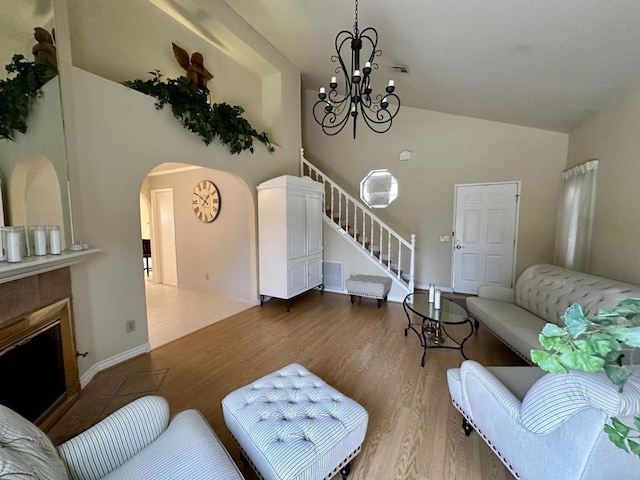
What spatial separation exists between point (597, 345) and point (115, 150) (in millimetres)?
3354

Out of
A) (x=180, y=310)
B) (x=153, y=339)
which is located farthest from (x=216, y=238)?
(x=153, y=339)

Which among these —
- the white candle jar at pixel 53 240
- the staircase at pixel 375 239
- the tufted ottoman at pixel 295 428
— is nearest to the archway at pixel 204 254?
the staircase at pixel 375 239

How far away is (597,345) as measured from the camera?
1.87 feet

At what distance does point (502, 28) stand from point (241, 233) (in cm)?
415

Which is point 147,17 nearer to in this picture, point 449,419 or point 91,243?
point 91,243

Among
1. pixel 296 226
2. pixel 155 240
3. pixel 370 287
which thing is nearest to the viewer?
pixel 296 226

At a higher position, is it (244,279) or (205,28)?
(205,28)

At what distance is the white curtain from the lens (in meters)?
3.39

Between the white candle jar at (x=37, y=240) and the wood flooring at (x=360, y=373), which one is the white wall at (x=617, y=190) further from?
the white candle jar at (x=37, y=240)

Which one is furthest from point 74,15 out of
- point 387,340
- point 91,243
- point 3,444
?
point 387,340

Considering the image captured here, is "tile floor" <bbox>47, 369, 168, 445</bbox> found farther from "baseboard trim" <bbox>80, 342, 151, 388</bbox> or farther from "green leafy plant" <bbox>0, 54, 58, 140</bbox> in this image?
"green leafy plant" <bbox>0, 54, 58, 140</bbox>

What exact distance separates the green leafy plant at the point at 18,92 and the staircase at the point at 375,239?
3725mm

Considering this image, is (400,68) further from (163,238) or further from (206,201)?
(163,238)

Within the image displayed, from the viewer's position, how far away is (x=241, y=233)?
4.72 meters
